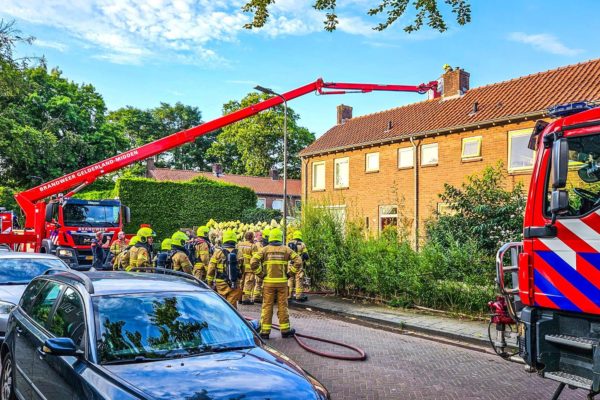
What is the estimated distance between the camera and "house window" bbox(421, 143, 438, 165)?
21844 millimetres

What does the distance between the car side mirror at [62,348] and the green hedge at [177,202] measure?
81.9ft

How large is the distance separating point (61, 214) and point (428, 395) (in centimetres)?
1543

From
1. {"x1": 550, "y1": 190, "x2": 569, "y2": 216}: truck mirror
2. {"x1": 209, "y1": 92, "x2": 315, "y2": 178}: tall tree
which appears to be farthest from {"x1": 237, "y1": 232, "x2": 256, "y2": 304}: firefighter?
{"x1": 209, "y1": 92, "x2": 315, "y2": 178}: tall tree

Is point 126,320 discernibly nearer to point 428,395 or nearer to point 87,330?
point 87,330

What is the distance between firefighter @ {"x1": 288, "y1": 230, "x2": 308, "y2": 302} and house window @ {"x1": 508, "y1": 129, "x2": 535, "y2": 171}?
9628 millimetres

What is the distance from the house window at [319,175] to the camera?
27641 millimetres

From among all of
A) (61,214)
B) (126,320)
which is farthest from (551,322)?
(61,214)

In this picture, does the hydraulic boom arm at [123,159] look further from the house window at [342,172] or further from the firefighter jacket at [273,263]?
the firefighter jacket at [273,263]

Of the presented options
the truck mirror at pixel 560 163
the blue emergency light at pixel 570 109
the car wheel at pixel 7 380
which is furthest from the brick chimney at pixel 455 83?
the car wheel at pixel 7 380

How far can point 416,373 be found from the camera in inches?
269

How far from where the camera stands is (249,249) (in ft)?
41.2

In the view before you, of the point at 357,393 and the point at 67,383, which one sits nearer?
the point at 67,383

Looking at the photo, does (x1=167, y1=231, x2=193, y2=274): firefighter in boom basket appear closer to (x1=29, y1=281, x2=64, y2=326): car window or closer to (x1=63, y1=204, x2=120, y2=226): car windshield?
(x1=29, y1=281, x2=64, y2=326): car window

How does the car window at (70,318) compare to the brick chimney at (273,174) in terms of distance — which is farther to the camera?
the brick chimney at (273,174)
